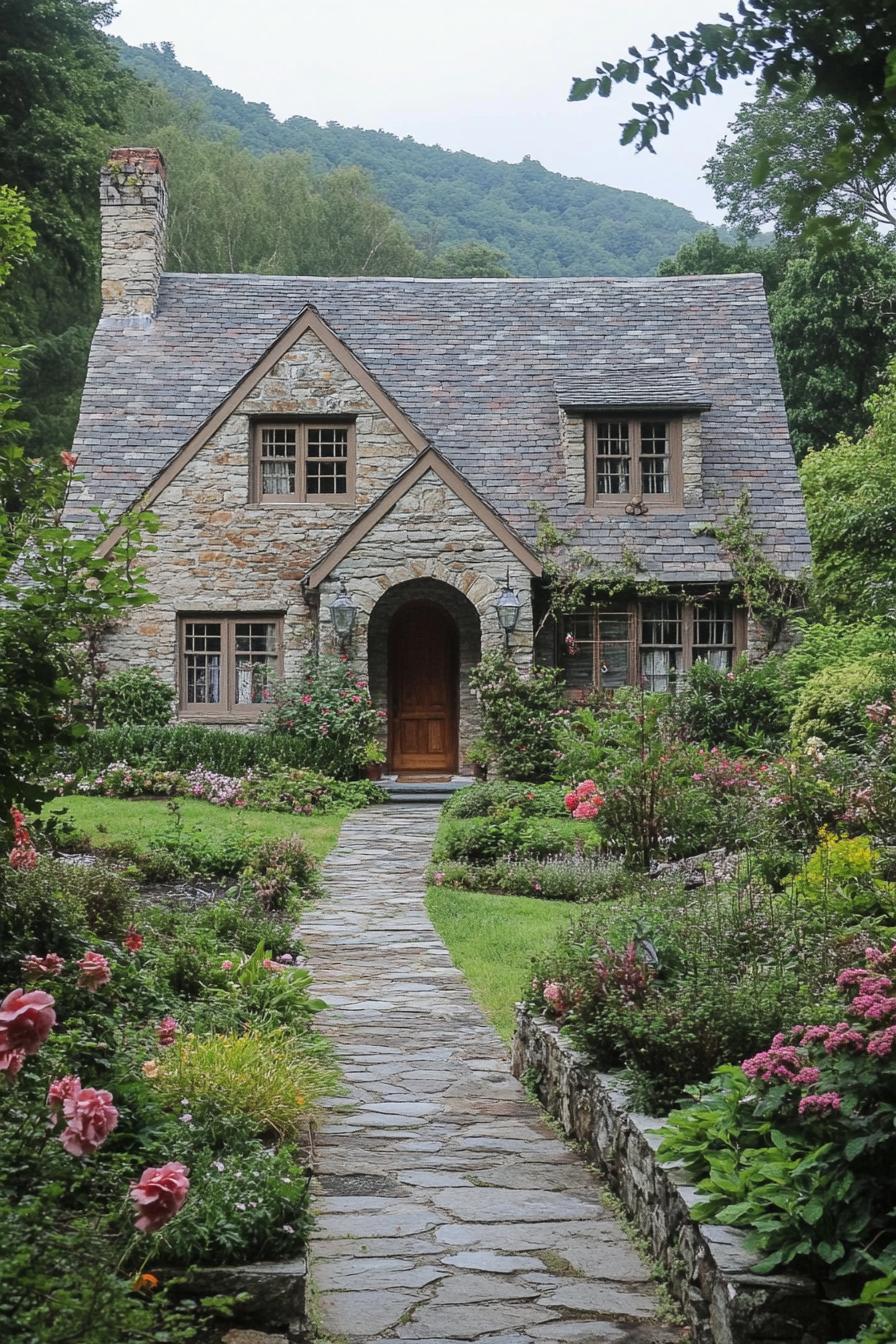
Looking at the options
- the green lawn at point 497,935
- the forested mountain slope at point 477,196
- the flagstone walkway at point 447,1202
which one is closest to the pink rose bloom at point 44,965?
the flagstone walkway at point 447,1202

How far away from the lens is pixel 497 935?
10438 mm

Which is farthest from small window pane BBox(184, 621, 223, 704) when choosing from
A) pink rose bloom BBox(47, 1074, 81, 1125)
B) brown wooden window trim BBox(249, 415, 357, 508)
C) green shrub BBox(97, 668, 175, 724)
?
pink rose bloom BBox(47, 1074, 81, 1125)

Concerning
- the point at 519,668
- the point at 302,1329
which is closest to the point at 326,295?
the point at 519,668

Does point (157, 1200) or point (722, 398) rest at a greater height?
point (722, 398)

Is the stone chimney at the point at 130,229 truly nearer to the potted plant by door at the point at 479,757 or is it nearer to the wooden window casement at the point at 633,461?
the wooden window casement at the point at 633,461

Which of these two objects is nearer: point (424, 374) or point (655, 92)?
point (655, 92)

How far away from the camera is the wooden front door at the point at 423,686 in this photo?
2225cm

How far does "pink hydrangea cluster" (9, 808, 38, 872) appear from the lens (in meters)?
6.16

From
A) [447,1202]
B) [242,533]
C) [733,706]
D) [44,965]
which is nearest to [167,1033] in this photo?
[44,965]

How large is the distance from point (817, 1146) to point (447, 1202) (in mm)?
1610

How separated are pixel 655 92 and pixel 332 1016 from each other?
5.75 meters

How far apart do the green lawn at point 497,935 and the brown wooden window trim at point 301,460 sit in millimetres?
10693

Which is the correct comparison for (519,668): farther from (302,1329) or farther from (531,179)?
(531,179)

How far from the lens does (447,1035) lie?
25.8 feet
